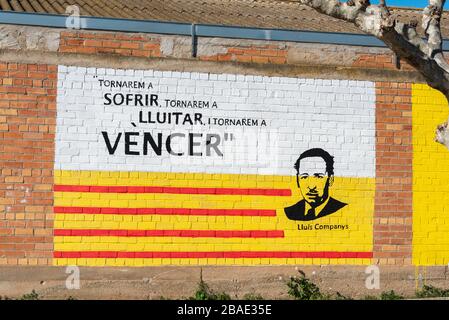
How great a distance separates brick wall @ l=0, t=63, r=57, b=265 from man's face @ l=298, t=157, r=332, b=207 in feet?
11.9

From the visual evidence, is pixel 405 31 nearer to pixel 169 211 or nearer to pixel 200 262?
pixel 169 211

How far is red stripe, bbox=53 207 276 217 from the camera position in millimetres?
8938

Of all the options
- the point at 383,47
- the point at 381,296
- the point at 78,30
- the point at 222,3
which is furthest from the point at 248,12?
the point at 381,296

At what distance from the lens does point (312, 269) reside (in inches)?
372

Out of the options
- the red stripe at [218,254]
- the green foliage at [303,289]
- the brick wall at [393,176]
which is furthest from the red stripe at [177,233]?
the brick wall at [393,176]

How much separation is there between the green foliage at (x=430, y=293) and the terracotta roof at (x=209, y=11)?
456 centimetres

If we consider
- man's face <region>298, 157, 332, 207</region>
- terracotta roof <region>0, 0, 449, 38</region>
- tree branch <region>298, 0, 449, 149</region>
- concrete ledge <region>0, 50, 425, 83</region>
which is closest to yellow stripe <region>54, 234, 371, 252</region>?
man's face <region>298, 157, 332, 207</region>

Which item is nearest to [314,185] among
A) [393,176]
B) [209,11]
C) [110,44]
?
[393,176]

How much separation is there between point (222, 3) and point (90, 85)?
4542mm

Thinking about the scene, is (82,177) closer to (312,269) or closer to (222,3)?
(312,269)

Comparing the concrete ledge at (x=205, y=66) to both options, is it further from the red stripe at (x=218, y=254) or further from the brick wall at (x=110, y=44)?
the red stripe at (x=218, y=254)

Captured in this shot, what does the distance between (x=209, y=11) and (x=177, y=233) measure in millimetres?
4516

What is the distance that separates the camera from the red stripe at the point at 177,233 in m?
8.93

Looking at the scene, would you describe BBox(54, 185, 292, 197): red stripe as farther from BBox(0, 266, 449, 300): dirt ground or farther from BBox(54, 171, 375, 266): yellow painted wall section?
BBox(0, 266, 449, 300): dirt ground
